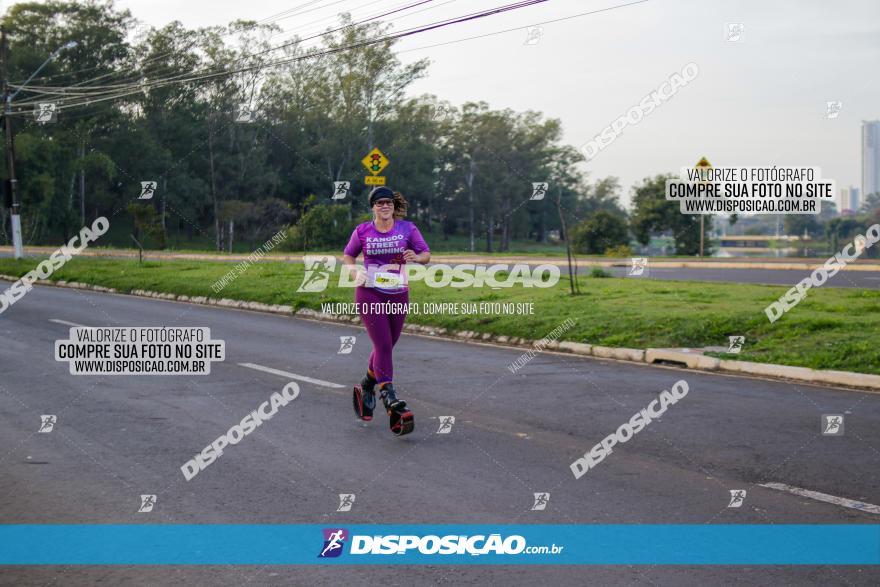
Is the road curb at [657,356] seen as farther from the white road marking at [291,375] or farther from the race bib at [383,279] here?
the race bib at [383,279]

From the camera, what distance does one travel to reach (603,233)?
52969mm

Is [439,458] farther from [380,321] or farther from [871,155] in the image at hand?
[871,155]

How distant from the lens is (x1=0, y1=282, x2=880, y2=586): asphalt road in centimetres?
471

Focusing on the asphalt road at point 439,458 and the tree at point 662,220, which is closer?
the asphalt road at point 439,458

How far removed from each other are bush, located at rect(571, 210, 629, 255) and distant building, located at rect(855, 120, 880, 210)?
76.6ft

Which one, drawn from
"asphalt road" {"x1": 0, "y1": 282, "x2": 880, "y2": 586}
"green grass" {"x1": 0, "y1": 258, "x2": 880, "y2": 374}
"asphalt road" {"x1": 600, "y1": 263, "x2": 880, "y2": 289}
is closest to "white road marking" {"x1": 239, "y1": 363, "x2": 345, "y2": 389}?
"asphalt road" {"x1": 0, "y1": 282, "x2": 880, "y2": 586}

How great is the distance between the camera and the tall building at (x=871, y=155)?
950 inches

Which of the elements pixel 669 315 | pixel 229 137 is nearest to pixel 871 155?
pixel 669 315

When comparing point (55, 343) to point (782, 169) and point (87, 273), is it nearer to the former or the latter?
point (87, 273)

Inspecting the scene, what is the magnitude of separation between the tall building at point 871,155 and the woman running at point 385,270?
18512mm

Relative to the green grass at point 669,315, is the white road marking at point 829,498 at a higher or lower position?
lower

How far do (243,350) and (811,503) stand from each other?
30.7 feet

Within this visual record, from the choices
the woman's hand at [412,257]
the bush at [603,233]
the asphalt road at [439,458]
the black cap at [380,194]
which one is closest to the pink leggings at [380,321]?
the woman's hand at [412,257]

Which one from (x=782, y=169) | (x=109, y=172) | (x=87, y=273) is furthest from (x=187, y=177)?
(x=782, y=169)
